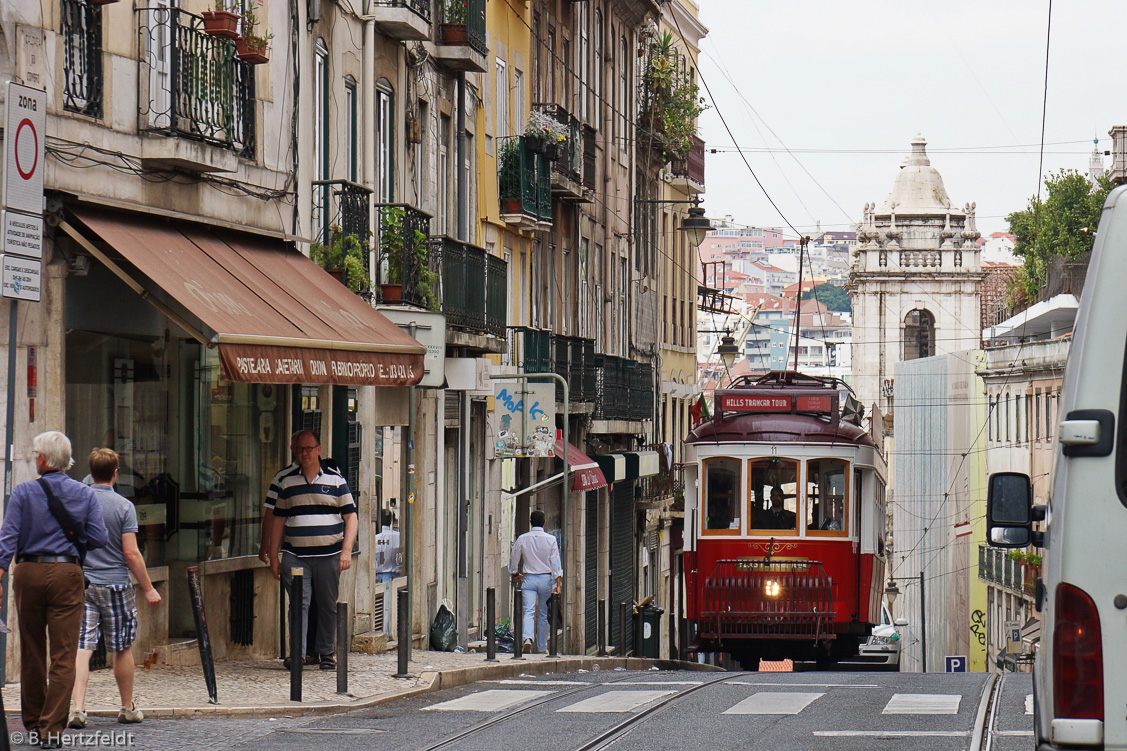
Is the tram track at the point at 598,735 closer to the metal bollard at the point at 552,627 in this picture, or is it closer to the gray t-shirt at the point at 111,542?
the gray t-shirt at the point at 111,542

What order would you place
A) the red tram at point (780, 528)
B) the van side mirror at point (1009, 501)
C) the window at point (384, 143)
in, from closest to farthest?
1. the van side mirror at point (1009, 501)
2. the window at point (384, 143)
3. the red tram at point (780, 528)

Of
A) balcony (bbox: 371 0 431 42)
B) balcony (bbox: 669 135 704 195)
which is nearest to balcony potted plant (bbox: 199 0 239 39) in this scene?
balcony (bbox: 371 0 431 42)

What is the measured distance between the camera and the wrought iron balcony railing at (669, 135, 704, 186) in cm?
4384

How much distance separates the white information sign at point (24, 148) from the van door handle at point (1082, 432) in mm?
6681

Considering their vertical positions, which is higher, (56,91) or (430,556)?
(56,91)

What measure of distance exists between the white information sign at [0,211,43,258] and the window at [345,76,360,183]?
775cm

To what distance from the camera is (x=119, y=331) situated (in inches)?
515

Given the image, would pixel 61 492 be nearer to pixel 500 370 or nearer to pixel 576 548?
pixel 500 370

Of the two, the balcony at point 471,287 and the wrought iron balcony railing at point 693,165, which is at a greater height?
the wrought iron balcony railing at point 693,165

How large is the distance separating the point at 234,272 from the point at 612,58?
23.5 m

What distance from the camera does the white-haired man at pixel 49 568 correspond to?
9.22m

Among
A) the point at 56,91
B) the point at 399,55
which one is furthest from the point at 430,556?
the point at 56,91

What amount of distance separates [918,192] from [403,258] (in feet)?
270

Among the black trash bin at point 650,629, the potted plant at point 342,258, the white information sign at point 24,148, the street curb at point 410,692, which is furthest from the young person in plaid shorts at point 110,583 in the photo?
the black trash bin at point 650,629
